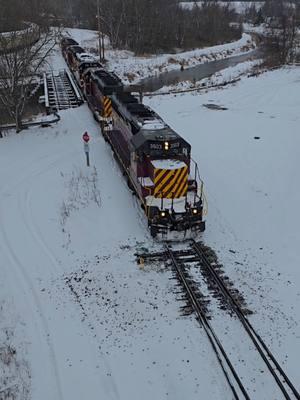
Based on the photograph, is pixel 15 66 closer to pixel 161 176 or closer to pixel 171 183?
pixel 161 176

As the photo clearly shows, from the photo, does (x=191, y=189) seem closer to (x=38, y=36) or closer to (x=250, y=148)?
(x=250, y=148)

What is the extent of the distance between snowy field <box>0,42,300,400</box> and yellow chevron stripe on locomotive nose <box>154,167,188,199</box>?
1502 mm

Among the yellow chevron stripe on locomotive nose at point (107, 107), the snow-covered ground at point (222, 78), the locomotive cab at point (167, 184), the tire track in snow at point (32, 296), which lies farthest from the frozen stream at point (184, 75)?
the tire track in snow at point (32, 296)

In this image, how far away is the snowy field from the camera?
856 centimetres

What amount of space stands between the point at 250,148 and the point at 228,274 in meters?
11.8

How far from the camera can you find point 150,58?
64312 mm

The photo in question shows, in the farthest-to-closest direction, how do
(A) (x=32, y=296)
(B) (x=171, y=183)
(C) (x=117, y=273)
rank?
1. (B) (x=171, y=183)
2. (C) (x=117, y=273)
3. (A) (x=32, y=296)

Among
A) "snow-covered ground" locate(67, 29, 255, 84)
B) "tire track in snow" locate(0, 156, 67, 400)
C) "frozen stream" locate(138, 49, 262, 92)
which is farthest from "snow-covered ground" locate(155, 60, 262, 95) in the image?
"tire track in snow" locate(0, 156, 67, 400)

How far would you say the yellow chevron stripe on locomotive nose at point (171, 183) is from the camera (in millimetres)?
13516

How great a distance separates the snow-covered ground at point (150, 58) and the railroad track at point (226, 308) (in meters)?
41.8

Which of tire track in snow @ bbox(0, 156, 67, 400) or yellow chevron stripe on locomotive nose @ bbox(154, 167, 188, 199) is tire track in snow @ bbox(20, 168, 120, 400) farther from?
yellow chevron stripe on locomotive nose @ bbox(154, 167, 188, 199)

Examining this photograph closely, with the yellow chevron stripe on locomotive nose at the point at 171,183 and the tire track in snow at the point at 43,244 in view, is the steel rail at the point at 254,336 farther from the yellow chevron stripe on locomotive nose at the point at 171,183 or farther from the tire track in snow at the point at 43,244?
the tire track in snow at the point at 43,244

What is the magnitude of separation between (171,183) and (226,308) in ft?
15.9

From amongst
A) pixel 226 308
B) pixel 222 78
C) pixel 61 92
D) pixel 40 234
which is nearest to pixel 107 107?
pixel 40 234
